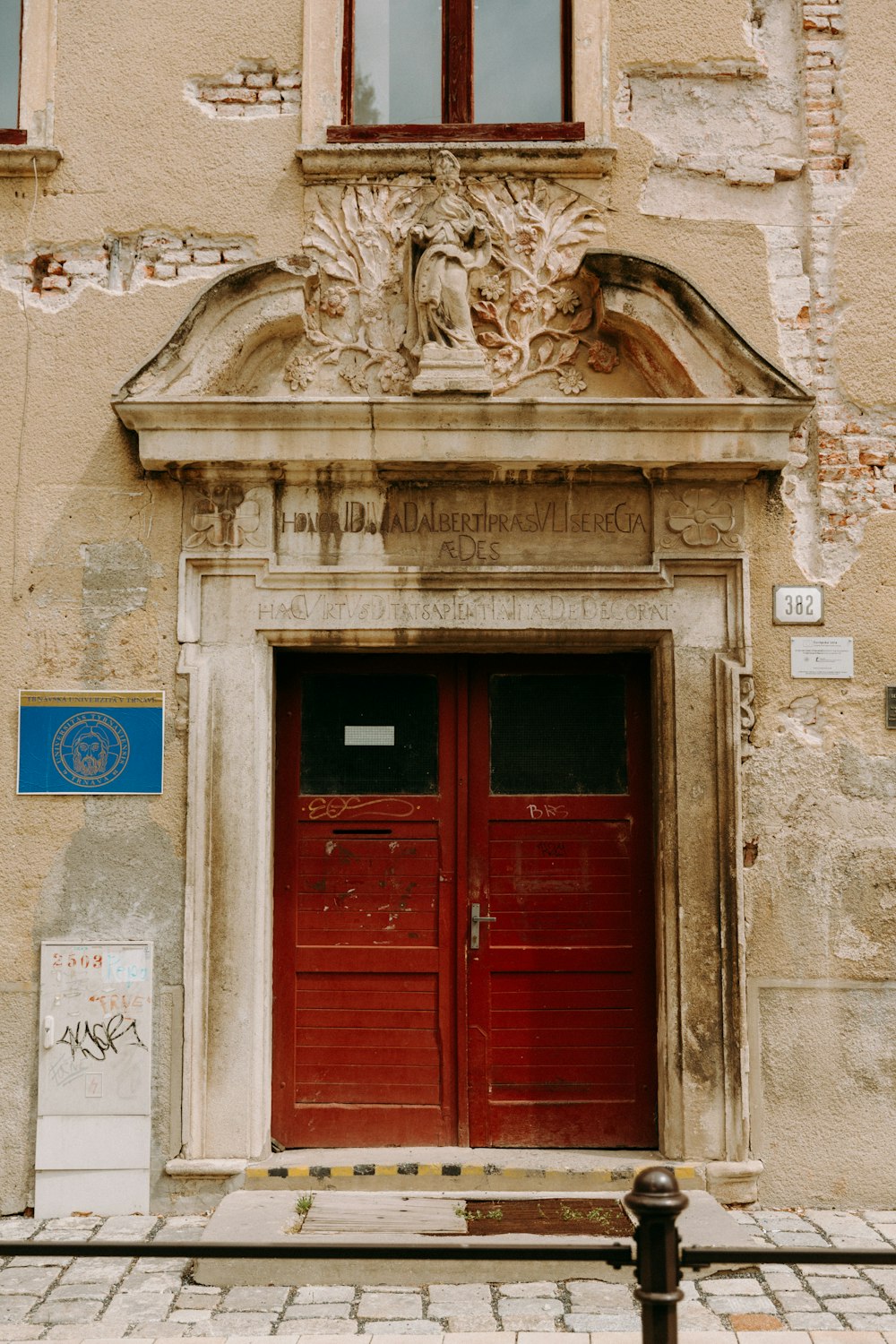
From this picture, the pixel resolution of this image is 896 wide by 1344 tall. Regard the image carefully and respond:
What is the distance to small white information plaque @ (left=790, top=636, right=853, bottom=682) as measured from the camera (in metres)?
5.61

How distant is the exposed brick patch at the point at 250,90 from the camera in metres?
5.88

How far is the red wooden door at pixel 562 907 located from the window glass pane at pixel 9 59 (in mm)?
3462

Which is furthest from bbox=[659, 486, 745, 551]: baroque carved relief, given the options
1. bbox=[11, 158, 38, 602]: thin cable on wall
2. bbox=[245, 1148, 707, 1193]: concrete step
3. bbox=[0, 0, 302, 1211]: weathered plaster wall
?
bbox=[11, 158, 38, 602]: thin cable on wall

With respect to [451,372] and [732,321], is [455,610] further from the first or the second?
[732,321]

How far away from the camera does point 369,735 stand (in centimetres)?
589

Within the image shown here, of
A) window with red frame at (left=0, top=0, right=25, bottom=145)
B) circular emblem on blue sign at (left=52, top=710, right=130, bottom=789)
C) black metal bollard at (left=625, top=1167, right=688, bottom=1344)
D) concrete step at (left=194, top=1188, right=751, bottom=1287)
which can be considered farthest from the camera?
window with red frame at (left=0, top=0, right=25, bottom=145)

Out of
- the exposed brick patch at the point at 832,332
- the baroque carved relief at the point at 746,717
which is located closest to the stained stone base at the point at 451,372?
the exposed brick patch at the point at 832,332

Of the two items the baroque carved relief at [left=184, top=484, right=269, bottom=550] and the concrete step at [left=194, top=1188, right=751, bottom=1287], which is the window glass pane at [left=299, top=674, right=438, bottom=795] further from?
the concrete step at [left=194, top=1188, right=751, bottom=1287]

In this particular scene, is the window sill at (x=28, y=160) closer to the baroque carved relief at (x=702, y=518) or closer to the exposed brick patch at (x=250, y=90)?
the exposed brick patch at (x=250, y=90)

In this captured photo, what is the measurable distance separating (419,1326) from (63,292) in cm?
451

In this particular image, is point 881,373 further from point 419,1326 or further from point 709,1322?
point 419,1326

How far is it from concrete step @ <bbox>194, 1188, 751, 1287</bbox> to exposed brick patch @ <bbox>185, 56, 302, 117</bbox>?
4.76 meters

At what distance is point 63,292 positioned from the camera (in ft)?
19.1

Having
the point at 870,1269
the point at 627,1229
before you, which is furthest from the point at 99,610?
the point at 870,1269
